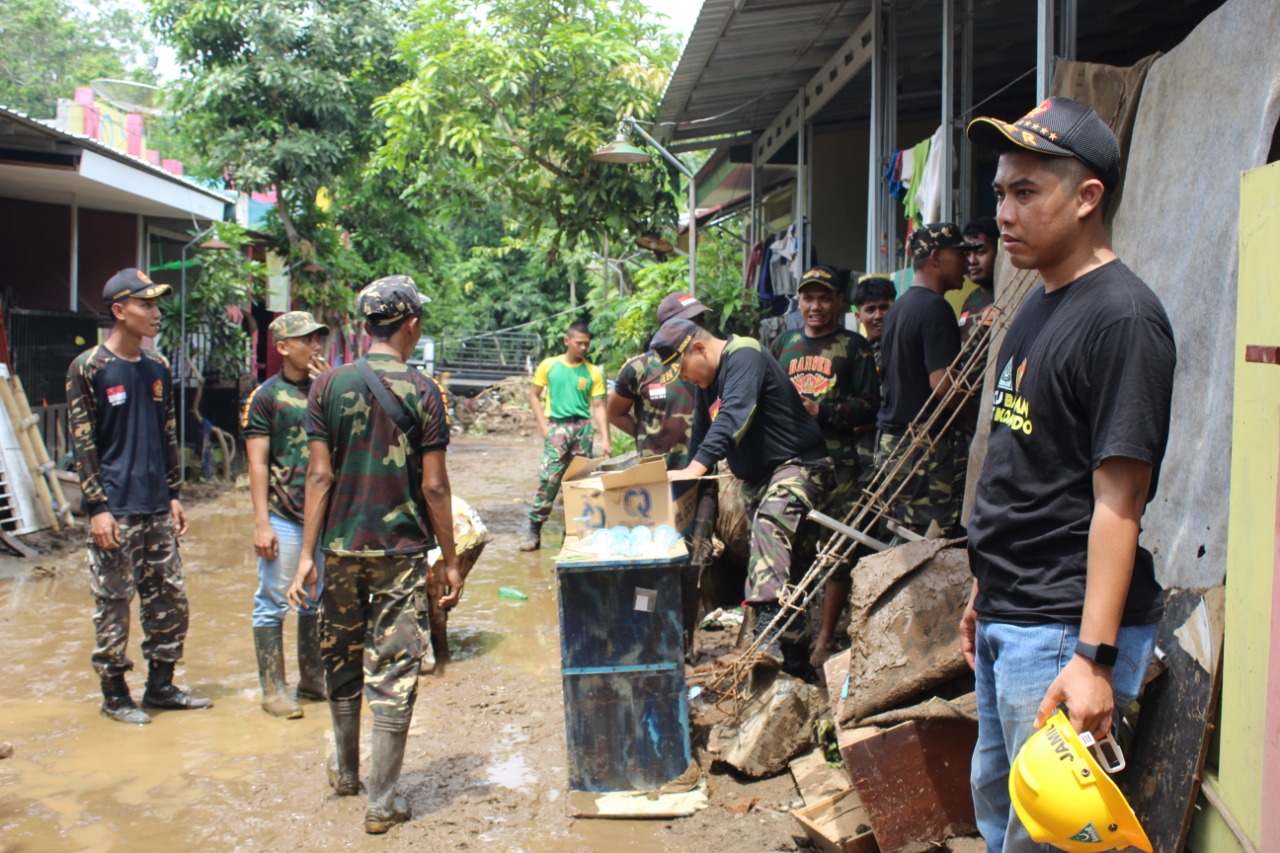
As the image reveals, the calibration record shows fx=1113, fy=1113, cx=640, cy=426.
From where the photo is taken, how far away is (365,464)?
14.9 ft

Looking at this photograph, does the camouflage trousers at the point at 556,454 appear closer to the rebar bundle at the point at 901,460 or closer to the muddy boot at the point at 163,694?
the muddy boot at the point at 163,694

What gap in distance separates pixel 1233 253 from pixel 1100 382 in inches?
45.3

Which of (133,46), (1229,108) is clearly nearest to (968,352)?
(1229,108)

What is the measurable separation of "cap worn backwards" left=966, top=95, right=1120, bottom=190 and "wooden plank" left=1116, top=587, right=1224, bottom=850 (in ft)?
4.15

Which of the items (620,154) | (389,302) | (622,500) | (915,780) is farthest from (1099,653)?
(620,154)

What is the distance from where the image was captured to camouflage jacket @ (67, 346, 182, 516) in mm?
5566

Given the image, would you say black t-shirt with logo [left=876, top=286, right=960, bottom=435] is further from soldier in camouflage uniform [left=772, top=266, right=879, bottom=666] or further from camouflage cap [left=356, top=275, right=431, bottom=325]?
camouflage cap [left=356, top=275, right=431, bottom=325]

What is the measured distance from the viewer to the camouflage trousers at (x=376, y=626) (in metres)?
4.49

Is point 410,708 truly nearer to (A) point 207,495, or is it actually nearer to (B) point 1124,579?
(B) point 1124,579

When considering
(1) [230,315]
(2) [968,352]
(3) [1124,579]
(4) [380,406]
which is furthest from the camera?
(1) [230,315]

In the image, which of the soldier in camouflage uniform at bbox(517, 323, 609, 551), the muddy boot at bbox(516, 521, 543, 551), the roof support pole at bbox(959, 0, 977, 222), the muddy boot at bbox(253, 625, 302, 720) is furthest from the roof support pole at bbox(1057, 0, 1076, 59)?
the muddy boot at bbox(516, 521, 543, 551)

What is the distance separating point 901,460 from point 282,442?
3.20 metres

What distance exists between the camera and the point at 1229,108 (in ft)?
10.5

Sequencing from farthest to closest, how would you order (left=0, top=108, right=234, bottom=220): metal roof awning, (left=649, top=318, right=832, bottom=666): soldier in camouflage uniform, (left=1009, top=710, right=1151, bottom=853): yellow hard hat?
(left=0, top=108, right=234, bottom=220): metal roof awning < (left=649, top=318, right=832, bottom=666): soldier in camouflage uniform < (left=1009, top=710, right=1151, bottom=853): yellow hard hat
